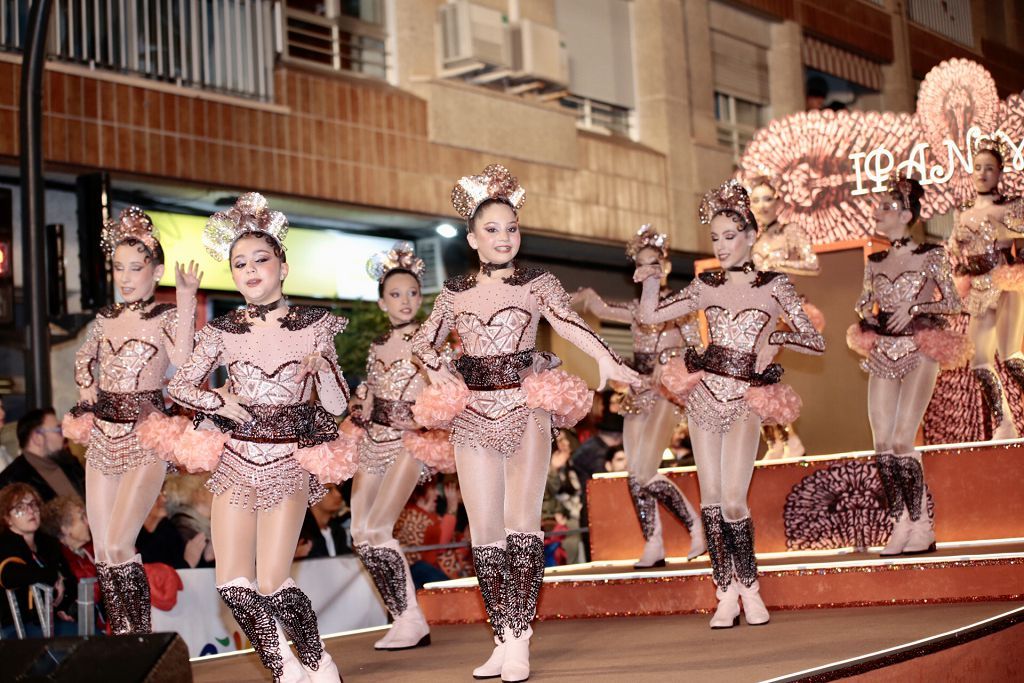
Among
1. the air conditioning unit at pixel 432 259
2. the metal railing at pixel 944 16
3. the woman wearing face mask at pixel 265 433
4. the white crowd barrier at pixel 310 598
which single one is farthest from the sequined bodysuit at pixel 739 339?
the metal railing at pixel 944 16

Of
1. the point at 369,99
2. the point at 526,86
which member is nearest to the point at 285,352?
the point at 369,99

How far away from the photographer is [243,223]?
5.43 metres

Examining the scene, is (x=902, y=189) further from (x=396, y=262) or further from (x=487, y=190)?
(x=487, y=190)

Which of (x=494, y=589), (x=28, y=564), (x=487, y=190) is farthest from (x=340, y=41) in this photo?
(x=494, y=589)

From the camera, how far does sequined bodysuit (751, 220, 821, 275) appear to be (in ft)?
31.0

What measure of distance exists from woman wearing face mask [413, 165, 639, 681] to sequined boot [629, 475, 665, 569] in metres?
2.81

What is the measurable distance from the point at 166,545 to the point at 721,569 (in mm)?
3293

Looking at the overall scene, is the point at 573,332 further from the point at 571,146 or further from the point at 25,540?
the point at 571,146

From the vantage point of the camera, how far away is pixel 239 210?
5457 millimetres

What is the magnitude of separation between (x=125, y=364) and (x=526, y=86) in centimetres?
971

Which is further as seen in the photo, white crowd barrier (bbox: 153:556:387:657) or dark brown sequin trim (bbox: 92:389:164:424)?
white crowd barrier (bbox: 153:556:387:657)

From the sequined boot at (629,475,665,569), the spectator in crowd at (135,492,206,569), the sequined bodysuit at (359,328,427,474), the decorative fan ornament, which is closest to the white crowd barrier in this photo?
the spectator in crowd at (135,492,206,569)

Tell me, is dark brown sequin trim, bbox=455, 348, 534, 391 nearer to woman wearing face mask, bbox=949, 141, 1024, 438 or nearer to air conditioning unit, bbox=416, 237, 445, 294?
woman wearing face mask, bbox=949, 141, 1024, 438

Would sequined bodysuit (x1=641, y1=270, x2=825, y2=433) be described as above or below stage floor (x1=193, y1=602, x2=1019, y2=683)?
above
